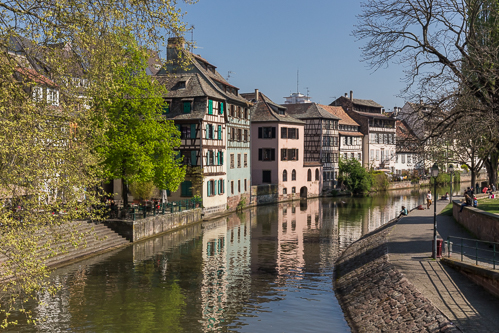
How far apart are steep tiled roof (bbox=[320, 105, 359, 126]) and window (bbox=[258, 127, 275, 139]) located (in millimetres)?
22681

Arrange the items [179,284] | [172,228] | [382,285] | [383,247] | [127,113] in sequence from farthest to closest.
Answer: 1. [172,228]
2. [127,113]
3. [383,247]
4. [179,284]
5. [382,285]

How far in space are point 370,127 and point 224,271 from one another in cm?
6791

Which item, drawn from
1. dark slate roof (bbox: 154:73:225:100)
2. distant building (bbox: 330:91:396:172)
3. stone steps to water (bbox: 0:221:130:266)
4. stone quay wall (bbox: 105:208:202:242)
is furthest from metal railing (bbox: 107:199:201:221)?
distant building (bbox: 330:91:396:172)

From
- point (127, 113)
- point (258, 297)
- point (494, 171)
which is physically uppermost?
point (127, 113)

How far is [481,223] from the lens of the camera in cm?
2703

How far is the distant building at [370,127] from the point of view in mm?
88875

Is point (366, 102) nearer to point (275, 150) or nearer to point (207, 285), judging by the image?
point (275, 150)

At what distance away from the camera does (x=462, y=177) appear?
10338 cm

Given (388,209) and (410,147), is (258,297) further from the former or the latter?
(388,209)

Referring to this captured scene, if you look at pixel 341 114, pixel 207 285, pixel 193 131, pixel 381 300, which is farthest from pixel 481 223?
pixel 341 114

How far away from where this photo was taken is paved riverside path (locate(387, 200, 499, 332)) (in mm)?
14547

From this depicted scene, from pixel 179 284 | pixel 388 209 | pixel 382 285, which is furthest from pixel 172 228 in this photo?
pixel 388 209

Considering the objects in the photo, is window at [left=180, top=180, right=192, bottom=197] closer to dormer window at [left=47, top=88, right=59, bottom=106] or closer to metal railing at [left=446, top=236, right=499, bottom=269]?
metal railing at [left=446, top=236, right=499, bottom=269]

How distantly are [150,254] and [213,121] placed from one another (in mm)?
18939
